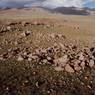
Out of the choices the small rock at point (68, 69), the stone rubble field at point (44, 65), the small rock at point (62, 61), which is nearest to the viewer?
the stone rubble field at point (44, 65)

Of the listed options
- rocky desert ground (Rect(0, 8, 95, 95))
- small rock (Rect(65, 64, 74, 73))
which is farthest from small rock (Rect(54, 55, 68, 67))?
small rock (Rect(65, 64, 74, 73))

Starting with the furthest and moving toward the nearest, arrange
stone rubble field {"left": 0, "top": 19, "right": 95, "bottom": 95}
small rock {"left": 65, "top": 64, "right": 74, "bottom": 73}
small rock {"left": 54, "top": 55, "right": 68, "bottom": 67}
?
small rock {"left": 54, "top": 55, "right": 68, "bottom": 67}, small rock {"left": 65, "top": 64, "right": 74, "bottom": 73}, stone rubble field {"left": 0, "top": 19, "right": 95, "bottom": 95}

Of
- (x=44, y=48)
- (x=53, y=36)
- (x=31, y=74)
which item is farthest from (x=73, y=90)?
(x=53, y=36)

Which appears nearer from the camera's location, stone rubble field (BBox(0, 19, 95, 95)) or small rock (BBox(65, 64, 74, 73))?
stone rubble field (BBox(0, 19, 95, 95))

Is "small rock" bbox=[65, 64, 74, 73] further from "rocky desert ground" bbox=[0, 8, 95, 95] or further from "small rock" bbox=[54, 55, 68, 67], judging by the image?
"small rock" bbox=[54, 55, 68, 67]

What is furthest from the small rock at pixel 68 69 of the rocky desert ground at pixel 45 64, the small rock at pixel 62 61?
the small rock at pixel 62 61

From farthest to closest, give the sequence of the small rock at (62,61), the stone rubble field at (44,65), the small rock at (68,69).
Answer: the small rock at (62,61) → the small rock at (68,69) → the stone rubble field at (44,65)

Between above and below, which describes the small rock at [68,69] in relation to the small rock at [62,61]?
below

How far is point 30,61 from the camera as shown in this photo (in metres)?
6.82

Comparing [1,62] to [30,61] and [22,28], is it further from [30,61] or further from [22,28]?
[22,28]

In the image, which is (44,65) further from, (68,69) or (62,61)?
(68,69)

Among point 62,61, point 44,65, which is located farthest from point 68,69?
point 44,65

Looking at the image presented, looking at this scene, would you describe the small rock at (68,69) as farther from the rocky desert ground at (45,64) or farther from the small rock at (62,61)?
the small rock at (62,61)

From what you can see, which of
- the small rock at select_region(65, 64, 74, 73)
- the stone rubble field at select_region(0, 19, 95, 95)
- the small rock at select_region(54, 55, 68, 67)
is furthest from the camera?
the small rock at select_region(54, 55, 68, 67)
